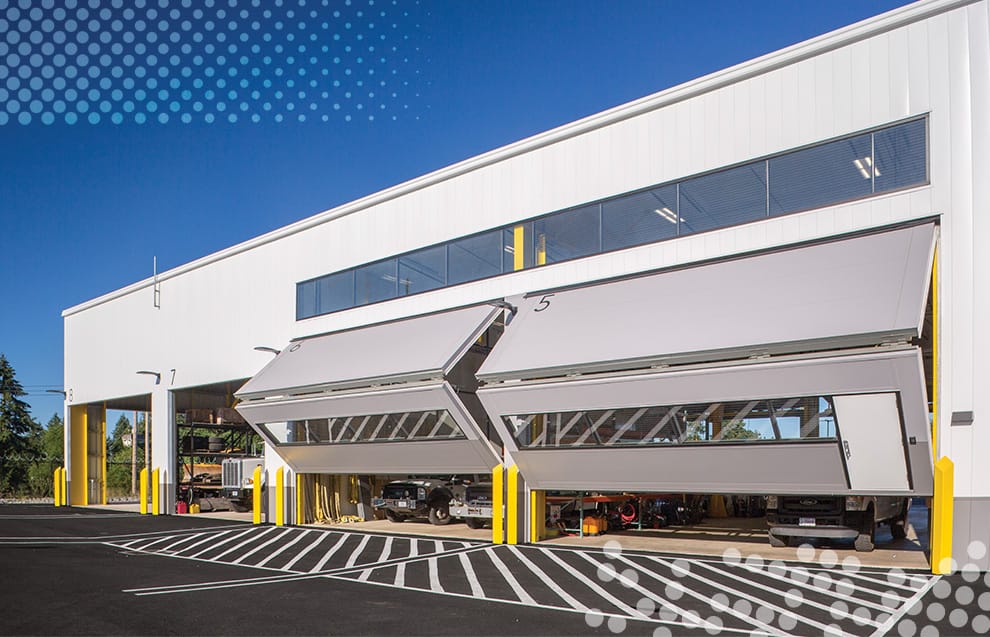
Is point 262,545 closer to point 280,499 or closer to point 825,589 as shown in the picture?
point 280,499

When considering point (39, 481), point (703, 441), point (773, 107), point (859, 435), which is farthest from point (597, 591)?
point (39, 481)

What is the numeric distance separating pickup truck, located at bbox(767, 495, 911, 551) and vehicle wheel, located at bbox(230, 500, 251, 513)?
1684 cm

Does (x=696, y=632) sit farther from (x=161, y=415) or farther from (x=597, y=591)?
(x=161, y=415)

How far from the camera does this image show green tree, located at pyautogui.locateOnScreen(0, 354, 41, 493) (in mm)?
40125

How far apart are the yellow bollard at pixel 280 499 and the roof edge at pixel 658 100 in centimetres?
627

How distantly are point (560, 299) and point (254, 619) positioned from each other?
329 inches

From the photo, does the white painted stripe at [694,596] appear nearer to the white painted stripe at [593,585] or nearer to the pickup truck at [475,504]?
the white painted stripe at [593,585]

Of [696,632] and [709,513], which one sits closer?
[696,632]

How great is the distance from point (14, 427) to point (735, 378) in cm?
4384

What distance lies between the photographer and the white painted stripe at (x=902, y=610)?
7256 mm

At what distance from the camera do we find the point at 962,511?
1041 cm

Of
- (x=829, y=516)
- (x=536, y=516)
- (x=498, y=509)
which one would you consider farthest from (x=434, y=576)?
(x=829, y=516)

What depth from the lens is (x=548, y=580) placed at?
408 inches

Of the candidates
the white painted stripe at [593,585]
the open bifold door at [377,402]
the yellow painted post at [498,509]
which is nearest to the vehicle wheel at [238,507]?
the open bifold door at [377,402]
